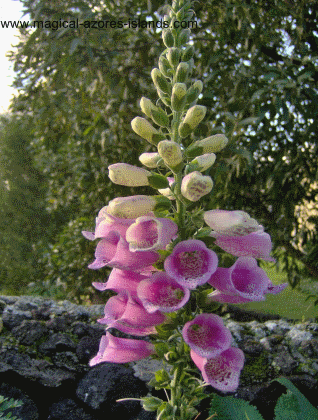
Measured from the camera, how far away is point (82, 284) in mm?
4305

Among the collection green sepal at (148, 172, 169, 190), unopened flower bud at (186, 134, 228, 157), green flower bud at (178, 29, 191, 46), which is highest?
green flower bud at (178, 29, 191, 46)

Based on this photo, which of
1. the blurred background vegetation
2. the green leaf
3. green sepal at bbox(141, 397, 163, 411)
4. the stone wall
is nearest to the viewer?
green sepal at bbox(141, 397, 163, 411)

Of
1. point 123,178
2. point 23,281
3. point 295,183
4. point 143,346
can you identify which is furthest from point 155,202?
point 23,281

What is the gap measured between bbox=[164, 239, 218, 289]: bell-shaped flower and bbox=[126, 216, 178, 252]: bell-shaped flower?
4cm

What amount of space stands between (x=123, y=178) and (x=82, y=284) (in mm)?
3567

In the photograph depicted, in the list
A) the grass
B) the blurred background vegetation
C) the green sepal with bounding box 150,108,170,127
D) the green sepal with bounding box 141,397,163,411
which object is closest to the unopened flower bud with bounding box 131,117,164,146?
the green sepal with bounding box 150,108,170,127

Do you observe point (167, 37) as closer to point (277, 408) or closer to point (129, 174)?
point (129, 174)

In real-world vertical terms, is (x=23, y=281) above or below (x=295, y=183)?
below

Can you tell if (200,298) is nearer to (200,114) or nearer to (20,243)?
(200,114)

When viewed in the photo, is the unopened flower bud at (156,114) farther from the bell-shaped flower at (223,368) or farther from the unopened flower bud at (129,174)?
the bell-shaped flower at (223,368)

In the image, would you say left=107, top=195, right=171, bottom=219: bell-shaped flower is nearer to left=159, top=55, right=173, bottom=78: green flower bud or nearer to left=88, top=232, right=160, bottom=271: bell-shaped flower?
left=88, top=232, right=160, bottom=271: bell-shaped flower

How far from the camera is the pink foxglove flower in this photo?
798mm

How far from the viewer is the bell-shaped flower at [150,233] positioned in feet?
2.61

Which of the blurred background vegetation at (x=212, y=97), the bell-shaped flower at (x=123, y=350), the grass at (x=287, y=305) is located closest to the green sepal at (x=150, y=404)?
the bell-shaped flower at (x=123, y=350)
